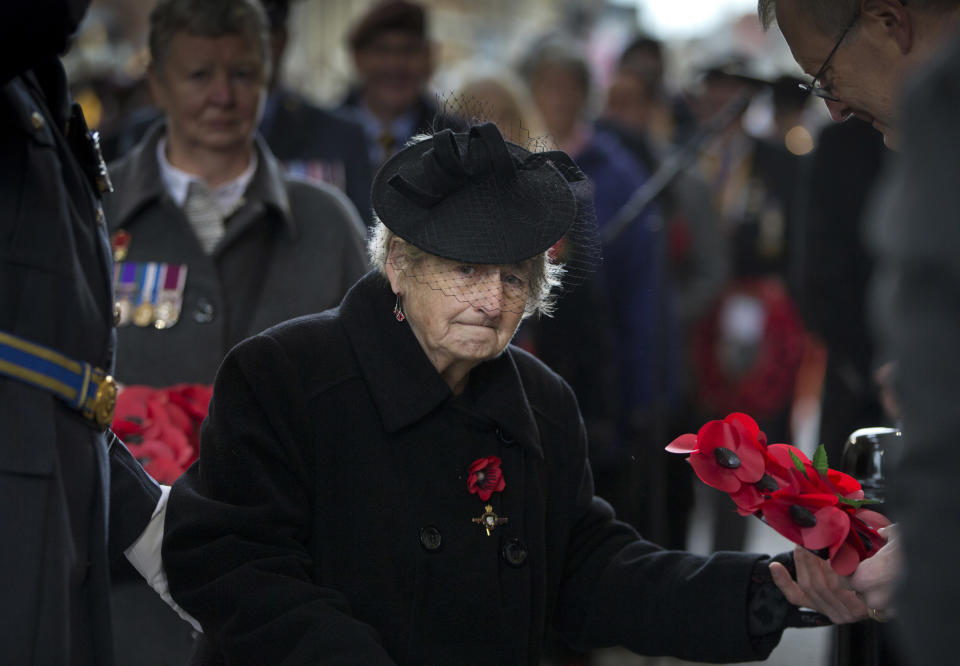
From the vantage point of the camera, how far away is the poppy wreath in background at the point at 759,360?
21.2 feet

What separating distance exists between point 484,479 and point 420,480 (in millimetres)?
133

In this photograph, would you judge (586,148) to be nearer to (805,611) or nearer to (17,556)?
(805,611)

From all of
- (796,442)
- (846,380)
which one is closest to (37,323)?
(846,380)

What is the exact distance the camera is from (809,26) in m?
2.51

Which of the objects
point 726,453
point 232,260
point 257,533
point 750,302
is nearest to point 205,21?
point 232,260

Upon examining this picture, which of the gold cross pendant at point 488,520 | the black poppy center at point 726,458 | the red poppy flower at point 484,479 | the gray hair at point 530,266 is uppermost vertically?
Result: the gray hair at point 530,266

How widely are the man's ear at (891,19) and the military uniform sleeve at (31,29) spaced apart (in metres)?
1.32

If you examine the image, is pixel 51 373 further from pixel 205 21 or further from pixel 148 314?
pixel 205 21

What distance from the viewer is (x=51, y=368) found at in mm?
2426

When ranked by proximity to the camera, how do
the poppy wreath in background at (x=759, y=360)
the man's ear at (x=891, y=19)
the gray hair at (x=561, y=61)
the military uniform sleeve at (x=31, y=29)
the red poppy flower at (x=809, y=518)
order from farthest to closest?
the gray hair at (x=561, y=61), the poppy wreath in background at (x=759, y=360), the red poppy flower at (x=809, y=518), the man's ear at (x=891, y=19), the military uniform sleeve at (x=31, y=29)

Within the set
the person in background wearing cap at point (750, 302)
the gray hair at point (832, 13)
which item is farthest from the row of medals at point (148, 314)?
the person in background wearing cap at point (750, 302)

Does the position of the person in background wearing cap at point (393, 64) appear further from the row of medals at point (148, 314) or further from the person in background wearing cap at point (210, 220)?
the row of medals at point (148, 314)

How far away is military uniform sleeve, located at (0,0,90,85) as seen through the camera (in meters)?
2.05

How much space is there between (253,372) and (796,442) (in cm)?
Answer: 496
